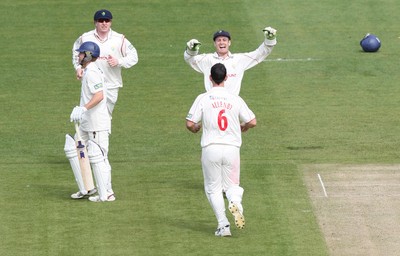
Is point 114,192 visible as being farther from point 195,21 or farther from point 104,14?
point 195,21

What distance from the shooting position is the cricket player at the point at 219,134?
623 inches

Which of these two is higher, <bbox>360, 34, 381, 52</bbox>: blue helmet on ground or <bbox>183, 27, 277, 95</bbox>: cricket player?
<bbox>360, 34, 381, 52</bbox>: blue helmet on ground

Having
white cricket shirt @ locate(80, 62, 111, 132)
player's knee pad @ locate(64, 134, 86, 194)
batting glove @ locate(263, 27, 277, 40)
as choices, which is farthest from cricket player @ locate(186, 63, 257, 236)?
batting glove @ locate(263, 27, 277, 40)

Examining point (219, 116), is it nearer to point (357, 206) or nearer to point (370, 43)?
point (357, 206)

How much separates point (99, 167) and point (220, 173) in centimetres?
227

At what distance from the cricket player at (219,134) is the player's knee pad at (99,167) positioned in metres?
2.07

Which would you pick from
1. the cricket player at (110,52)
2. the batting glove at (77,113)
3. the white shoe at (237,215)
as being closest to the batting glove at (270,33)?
the cricket player at (110,52)

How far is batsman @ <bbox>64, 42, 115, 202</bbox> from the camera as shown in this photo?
17.6 meters

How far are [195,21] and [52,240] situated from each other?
13924 mm

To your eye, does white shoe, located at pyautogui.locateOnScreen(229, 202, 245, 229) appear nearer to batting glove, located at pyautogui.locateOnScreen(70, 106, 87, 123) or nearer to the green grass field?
the green grass field

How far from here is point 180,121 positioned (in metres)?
22.5

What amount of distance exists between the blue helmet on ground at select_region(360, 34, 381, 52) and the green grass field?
18 cm

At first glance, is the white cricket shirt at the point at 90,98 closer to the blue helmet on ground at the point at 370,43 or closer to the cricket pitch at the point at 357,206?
the cricket pitch at the point at 357,206

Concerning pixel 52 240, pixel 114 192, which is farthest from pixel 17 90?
pixel 52 240
